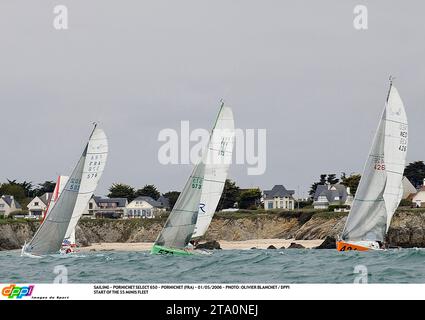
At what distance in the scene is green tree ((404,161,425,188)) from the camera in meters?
135

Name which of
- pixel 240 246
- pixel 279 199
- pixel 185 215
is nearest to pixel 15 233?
pixel 240 246

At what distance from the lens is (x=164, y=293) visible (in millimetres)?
7211

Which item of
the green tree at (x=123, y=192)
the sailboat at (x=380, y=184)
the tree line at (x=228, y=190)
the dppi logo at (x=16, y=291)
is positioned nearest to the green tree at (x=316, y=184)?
the tree line at (x=228, y=190)

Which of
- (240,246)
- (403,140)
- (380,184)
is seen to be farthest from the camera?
(240,246)

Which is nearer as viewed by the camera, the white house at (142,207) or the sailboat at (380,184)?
the sailboat at (380,184)

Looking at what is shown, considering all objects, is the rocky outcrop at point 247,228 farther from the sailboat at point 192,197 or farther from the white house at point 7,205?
the sailboat at point 192,197

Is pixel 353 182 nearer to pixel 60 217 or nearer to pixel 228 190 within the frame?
pixel 228 190

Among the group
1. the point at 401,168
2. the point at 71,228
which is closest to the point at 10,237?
the point at 71,228

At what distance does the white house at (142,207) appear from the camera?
409 ft

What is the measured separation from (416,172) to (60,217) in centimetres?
10130

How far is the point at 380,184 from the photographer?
154ft

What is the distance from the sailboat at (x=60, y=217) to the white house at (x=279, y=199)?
270 feet

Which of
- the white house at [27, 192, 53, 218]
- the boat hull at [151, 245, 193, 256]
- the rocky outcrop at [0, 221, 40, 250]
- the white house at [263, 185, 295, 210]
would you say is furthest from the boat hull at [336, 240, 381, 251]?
the white house at [27, 192, 53, 218]
